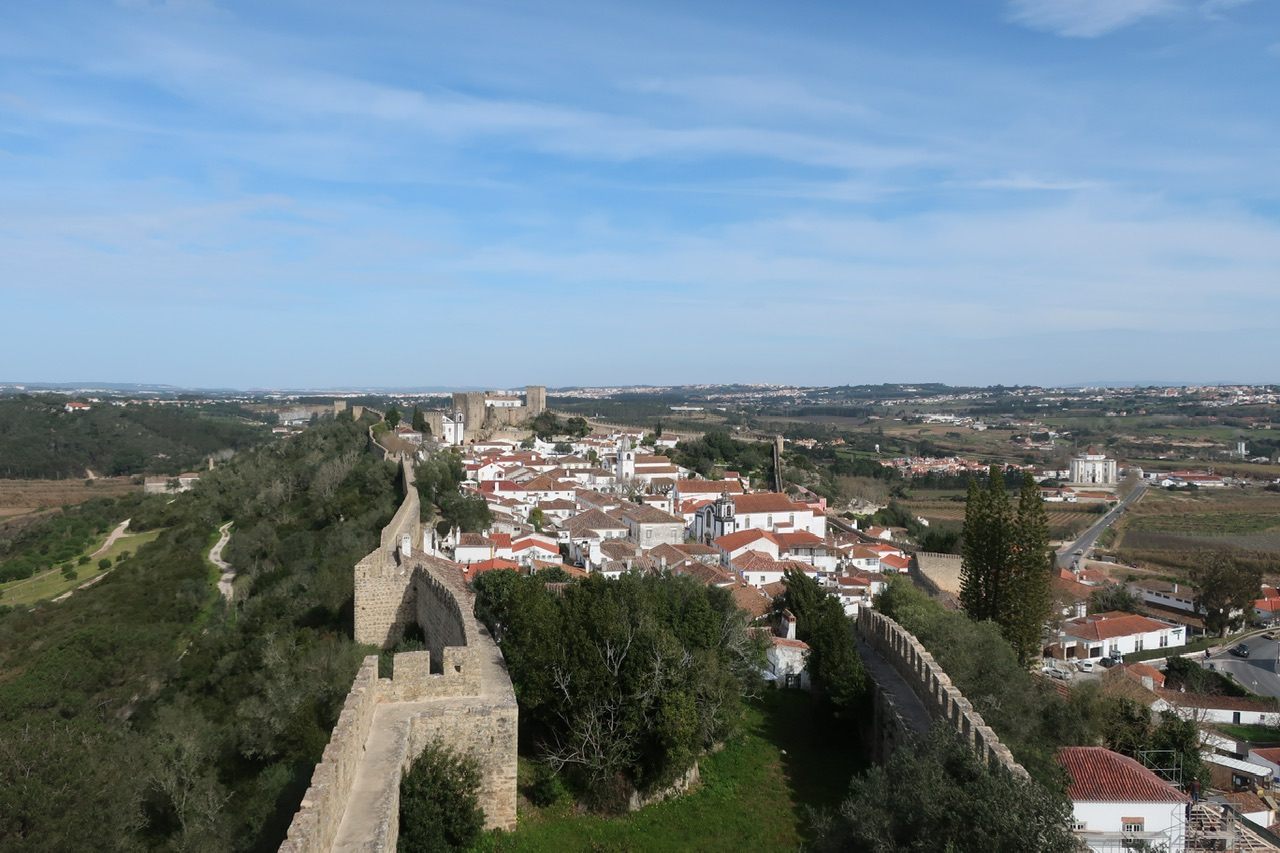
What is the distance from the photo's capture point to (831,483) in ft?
196

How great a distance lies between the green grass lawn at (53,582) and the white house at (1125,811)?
3420 cm

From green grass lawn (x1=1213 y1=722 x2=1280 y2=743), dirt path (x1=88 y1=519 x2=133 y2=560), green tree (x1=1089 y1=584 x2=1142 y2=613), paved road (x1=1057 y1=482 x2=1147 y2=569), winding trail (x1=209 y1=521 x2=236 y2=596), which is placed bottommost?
paved road (x1=1057 y1=482 x2=1147 y2=569)

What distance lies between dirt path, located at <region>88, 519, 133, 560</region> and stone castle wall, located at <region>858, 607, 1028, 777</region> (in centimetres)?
3635

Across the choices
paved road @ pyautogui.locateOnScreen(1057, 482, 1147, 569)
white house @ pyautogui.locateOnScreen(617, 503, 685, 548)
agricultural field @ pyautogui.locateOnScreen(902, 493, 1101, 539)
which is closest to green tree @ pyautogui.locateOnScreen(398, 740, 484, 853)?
white house @ pyautogui.locateOnScreen(617, 503, 685, 548)

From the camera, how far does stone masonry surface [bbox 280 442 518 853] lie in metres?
6.03

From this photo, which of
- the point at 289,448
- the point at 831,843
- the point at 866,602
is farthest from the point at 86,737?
the point at 289,448

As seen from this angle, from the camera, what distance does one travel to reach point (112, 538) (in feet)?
141

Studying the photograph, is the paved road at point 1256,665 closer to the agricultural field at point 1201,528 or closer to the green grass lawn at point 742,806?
the agricultural field at point 1201,528

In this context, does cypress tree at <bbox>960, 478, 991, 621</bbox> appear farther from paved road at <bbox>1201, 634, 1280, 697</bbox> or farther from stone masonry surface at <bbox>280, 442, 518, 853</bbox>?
stone masonry surface at <bbox>280, 442, 518, 853</bbox>

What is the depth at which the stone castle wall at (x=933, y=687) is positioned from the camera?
7.56m

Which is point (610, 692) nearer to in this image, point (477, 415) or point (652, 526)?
point (652, 526)

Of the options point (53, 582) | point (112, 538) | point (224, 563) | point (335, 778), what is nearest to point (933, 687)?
point (335, 778)

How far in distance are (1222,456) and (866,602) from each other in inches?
3730

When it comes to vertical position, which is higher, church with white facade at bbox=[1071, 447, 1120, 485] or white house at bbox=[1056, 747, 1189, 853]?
white house at bbox=[1056, 747, 1189, 853]
